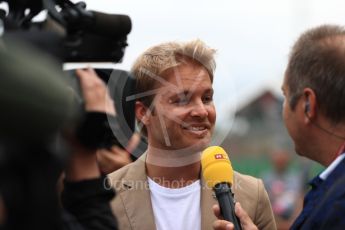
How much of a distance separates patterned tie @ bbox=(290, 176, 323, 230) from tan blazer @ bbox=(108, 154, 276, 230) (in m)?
0.78

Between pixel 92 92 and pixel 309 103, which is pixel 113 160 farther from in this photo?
pixel 92 92

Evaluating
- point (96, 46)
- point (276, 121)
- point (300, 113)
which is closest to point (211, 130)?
point (300, 113)

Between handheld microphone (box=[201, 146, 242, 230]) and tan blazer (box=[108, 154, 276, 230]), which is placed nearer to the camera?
handheld microphone (box=[201, 146, 242, 230])

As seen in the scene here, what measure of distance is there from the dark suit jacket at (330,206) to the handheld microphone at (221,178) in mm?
318

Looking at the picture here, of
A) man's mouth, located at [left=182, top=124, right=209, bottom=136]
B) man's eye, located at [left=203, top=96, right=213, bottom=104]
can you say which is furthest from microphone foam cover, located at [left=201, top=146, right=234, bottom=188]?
man's eye, located at [left=203, top=96, right=213, bottom=104]

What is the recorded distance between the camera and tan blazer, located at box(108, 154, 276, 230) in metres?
3.59

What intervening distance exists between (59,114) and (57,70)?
0.18 metres

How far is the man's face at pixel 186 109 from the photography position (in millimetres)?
3688

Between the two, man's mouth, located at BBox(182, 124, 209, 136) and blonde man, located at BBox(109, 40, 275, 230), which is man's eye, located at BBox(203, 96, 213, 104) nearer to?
blonde man, located at BBox(109, 40, 275, 230)

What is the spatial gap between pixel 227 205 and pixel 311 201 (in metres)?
0.38

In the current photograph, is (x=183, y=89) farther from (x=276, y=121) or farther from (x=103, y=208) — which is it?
(x=276, y=121)

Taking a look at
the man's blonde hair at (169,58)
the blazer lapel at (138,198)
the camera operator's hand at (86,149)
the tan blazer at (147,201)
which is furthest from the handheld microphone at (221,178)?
the camera operator's hand at (86,149)

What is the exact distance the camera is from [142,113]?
13.0ft

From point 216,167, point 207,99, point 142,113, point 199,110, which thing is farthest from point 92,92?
point 142,113
